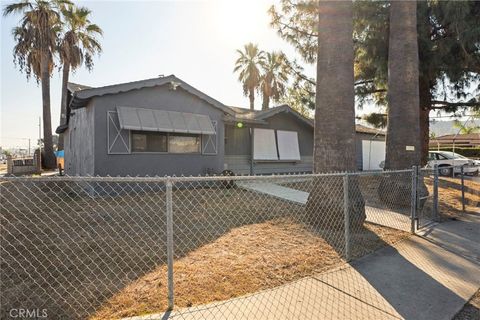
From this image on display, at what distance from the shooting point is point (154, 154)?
10555mm

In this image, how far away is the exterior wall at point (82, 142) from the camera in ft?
31.8

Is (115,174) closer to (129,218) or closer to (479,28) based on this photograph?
(129,218)

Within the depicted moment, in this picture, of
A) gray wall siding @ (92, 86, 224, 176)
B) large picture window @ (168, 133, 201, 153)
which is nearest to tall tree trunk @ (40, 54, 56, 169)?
gray wall siding @ (92, 86, 224, 176)

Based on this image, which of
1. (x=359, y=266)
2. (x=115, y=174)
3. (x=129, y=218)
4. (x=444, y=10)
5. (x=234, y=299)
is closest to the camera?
(x=234, y=299)

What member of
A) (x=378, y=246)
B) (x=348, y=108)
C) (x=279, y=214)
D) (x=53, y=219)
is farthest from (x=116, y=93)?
(x=378, y=246)

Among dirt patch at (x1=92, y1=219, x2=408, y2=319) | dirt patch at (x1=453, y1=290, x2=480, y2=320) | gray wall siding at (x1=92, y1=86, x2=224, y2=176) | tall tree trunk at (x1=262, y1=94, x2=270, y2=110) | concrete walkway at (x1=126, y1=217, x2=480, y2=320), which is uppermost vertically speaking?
tall tree trunk at (x1=262, y1=94, x2=270, y2=110)

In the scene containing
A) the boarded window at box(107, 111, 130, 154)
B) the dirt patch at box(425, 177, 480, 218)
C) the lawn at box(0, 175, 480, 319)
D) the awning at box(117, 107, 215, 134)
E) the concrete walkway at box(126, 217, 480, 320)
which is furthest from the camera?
the awning at box(117, 107, 215, 134)

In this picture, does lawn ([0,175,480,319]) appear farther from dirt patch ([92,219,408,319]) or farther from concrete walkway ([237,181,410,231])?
concrete walkway ([237,181,410,231])

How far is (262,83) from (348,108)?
23567 mm

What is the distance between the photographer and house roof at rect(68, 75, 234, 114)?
917 cm

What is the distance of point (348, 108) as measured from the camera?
6.18 meters

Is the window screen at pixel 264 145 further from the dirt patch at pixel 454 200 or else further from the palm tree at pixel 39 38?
the palm tree at pixel 39 38

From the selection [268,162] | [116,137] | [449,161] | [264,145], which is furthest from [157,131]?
[449,161]

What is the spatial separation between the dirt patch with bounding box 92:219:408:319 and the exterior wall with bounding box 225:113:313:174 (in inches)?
329
